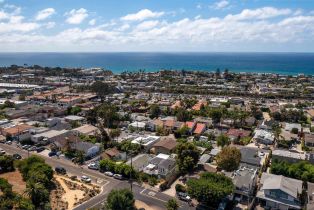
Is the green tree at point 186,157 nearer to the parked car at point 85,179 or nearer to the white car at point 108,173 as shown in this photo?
the white car at point 108,173

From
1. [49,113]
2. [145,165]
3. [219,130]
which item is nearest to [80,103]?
[49,113]

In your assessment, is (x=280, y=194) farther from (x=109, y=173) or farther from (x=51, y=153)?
(x=51, y=153)

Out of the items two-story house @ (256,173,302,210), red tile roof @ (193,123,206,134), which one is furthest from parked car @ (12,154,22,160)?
two-story house @ (256,173,302,210)

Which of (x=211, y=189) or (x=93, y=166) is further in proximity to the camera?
(x=93, y=166)

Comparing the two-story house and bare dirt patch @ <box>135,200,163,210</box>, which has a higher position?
the two-story house

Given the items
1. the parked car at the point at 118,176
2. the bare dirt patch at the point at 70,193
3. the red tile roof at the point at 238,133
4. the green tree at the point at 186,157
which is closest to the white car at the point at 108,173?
the parked car at the point at 118,176

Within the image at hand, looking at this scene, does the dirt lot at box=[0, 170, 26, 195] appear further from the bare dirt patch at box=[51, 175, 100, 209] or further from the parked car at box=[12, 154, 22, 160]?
the parked car at box=[12, 154, 22, 160]

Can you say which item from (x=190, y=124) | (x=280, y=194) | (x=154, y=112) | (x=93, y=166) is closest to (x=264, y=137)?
(x=190, y=124)

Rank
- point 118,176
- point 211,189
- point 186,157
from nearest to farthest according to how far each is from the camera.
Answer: point 211,189 < point 186,157 < point 118,176
